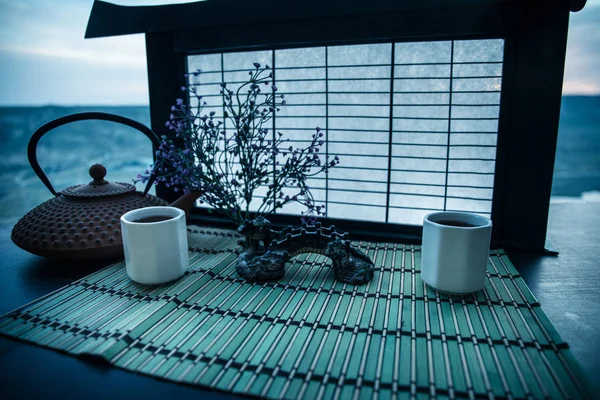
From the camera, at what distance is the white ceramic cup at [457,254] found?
1073mm

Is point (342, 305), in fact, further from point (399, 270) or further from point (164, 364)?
point (164, 364)

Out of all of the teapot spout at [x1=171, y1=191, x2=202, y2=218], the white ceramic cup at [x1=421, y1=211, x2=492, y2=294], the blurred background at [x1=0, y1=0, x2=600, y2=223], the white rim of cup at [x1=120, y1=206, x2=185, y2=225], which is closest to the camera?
the white ceramic cup at [x1=421, y1=211, x2=492, y2=294]

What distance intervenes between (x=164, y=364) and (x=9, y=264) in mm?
923

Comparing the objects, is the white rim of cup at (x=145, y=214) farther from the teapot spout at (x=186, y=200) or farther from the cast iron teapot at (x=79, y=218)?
the teapot spout at (x=186, y=200)

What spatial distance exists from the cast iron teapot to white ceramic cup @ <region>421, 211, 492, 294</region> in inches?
38.3

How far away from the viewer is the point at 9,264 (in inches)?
54.7

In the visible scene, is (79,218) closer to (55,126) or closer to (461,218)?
(55,126)

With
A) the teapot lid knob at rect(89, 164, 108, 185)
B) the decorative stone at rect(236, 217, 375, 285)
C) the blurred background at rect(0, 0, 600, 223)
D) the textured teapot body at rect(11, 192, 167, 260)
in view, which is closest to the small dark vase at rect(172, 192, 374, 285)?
the decorative stone at rect(236, 217, 375, 285)

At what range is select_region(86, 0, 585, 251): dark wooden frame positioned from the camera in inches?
54.1

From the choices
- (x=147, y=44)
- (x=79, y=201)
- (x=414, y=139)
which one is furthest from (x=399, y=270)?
(x=147, y=44)

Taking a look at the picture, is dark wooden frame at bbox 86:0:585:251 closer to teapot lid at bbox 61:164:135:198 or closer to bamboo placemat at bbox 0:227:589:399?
bamboo placemat at bbox 0:227:589:399

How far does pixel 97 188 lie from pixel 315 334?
37.3 inches

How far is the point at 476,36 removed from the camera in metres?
1.47

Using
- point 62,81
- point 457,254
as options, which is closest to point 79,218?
point 457,254
